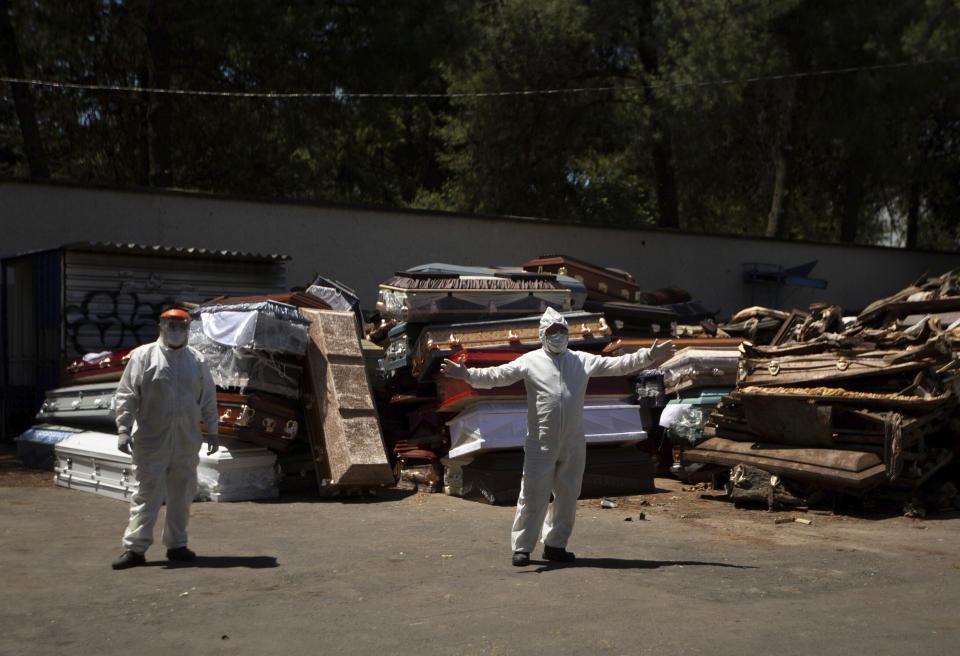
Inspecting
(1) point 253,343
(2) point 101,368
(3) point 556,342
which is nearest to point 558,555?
(3) point 556,342

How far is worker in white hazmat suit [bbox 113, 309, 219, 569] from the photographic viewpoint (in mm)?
7215

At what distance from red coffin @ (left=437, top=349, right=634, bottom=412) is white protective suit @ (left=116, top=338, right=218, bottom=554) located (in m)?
3.59

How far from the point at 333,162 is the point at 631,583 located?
823 inches

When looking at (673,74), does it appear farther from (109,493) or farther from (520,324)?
(109,493)

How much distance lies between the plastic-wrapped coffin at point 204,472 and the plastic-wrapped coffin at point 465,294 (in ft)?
7.96

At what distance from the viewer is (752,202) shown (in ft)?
97.8

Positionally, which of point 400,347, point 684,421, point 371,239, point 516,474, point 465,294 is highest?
point 371,239

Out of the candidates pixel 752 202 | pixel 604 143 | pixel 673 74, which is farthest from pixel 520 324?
pixel 752 202

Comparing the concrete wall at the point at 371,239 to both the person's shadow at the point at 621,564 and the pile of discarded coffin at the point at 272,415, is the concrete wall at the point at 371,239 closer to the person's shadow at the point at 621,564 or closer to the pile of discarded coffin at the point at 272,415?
the pile of discarded coffin at the point at 272,415

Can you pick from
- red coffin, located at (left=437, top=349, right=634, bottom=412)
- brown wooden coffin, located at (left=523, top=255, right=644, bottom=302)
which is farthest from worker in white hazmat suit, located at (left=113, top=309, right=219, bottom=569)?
Answer: brown wooden coffin, located at (left=523, top=255, right=644, bottom=302)

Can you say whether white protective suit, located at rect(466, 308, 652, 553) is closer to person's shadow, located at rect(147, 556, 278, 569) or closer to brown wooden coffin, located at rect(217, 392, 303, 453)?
person's shadow, located at rect(147, 556, 278, 569)

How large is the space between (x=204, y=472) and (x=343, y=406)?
1574mm

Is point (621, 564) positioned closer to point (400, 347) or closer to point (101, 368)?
point (400, 347)

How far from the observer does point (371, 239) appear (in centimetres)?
1703
